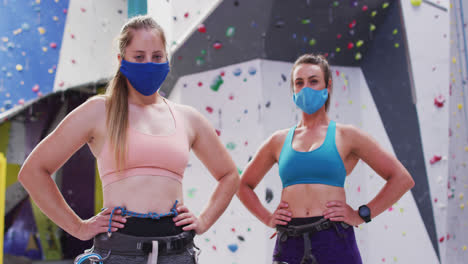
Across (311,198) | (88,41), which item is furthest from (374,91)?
(88,41)

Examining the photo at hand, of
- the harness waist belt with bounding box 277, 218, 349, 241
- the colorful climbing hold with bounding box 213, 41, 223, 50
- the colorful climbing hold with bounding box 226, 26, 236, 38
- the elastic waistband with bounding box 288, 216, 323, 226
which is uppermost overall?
the colorful climbing hold with bounding box 226, 26, 236, 38

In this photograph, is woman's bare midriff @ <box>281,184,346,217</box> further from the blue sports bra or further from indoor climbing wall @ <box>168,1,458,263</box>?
indoor climbing wall @ <box>168,1,458,263</box>

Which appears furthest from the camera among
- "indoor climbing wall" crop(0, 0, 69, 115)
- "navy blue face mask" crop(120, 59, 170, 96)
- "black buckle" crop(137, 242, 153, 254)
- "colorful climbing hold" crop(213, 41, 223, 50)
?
"indoor climbing wall" crop(0, 0, 69, 115)

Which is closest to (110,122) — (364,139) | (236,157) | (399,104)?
(364,139)

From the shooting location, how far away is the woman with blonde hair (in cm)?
144

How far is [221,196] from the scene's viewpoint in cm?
178

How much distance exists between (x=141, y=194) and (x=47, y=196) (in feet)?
1.02

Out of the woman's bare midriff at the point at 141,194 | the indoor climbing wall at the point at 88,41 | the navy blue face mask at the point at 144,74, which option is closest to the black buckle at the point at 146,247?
the woman's bare midriff at the point at 141,194

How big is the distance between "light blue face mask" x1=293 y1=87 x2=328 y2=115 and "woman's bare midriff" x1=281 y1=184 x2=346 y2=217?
36 cm

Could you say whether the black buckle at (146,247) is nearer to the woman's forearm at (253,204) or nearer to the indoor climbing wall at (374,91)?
the woman's forearm at (253,204)

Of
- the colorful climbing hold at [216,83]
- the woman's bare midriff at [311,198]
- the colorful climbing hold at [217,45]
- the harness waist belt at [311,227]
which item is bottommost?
the harness waist belt at [311,227]

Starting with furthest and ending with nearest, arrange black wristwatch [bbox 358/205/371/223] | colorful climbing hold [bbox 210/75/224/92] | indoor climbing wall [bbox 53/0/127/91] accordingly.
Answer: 1. indoor climbing wall [bbox 53/0/127/91]
2. colorful climbing hold [bbox 210/75/224/92]
3. black wristwatch [bbox 358/205/371/223]

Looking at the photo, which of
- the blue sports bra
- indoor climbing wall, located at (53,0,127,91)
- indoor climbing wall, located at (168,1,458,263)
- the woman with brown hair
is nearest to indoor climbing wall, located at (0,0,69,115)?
indoor climbing wall, located at (53,0,127,91)

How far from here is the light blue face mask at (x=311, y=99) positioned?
217cm
